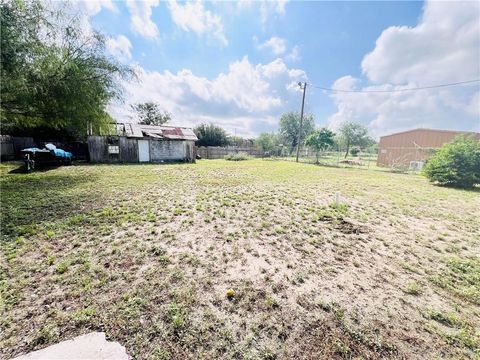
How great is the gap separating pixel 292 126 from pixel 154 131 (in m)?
30.6

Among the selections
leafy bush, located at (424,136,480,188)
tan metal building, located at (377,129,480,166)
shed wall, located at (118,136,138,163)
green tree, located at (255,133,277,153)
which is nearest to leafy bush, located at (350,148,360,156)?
tan metal building, located at (377,129,480,166)

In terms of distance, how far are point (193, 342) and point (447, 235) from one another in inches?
192

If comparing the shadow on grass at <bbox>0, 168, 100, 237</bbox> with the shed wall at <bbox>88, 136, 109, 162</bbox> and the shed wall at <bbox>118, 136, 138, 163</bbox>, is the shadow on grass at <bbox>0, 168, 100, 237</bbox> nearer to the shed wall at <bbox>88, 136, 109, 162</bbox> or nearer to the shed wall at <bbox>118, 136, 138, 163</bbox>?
the shed wall at <bbox>88, 136, 109, 162</bbox>

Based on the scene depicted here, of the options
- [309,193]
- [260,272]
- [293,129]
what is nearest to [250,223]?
[260,272]

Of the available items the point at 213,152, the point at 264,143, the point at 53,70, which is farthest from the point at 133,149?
the point at 264,143

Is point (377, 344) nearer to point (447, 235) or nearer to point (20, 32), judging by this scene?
point (447, 235)

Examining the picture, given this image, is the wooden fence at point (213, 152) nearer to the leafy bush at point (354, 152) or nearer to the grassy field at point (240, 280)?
the grassy field at point (240, 280)

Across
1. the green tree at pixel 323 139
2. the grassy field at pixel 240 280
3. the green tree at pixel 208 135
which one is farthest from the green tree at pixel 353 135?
the grassy field at pixel 240 280

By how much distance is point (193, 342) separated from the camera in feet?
5.41

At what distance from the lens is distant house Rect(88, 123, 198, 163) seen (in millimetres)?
14031

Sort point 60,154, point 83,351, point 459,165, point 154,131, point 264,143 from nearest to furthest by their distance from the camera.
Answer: point 83,351 → point 459,165 → point 60,154 → point 154,131 → point 264,143

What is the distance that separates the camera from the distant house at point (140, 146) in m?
14.0

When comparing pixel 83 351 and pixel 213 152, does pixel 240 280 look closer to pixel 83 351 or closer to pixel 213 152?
pixel 83 351

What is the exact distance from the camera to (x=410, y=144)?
63.3 feet
